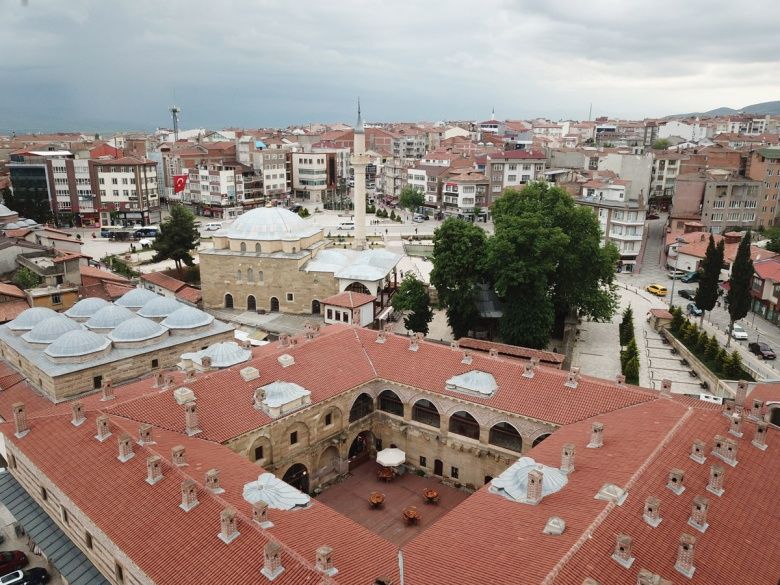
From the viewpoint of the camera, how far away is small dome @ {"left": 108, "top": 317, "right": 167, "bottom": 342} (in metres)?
30.6

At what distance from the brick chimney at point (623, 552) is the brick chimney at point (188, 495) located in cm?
1156

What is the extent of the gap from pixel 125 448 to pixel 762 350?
129 feet

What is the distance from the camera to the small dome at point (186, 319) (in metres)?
33.0

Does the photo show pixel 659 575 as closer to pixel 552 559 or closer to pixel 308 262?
pixel 552 559

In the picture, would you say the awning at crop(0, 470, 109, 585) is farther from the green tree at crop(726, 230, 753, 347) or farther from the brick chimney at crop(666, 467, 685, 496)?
the green tree at crop(726, 230, 753, 347)

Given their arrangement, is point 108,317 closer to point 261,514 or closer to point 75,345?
point 75,345

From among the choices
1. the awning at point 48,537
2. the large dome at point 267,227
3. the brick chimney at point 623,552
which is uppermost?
the large dome at point 267,227

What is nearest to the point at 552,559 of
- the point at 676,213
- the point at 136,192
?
the point at 676,213

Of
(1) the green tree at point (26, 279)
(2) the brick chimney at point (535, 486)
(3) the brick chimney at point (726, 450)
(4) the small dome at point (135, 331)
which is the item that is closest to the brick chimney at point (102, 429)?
(4) the small dome at point (135, 331)

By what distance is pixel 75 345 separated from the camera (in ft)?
92.4

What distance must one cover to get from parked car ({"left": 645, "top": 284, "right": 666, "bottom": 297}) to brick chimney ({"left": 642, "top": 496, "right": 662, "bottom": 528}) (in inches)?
1703

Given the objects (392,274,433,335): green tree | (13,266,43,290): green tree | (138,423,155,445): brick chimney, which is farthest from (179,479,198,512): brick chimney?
(13,266,43,290): green tree

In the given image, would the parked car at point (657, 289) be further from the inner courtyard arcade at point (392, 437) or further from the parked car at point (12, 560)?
the parked car at point (12, 560)

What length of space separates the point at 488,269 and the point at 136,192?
6198 cm
